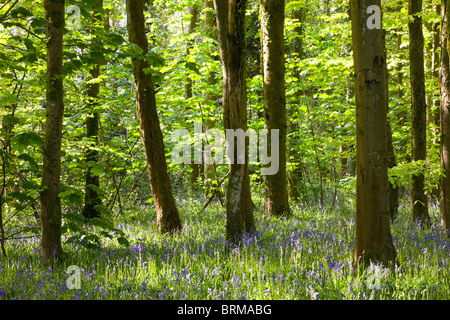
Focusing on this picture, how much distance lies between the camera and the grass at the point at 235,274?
3662mm

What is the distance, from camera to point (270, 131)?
8367mm

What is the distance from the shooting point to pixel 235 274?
14.0 ft

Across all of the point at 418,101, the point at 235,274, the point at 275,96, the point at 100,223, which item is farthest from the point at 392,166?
the point at 100,223

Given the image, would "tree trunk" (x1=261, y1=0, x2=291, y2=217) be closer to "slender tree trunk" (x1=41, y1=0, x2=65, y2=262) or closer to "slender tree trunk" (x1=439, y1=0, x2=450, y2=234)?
"slender tree trunk" (x1=439, y1=0, x2=450, y2=234)

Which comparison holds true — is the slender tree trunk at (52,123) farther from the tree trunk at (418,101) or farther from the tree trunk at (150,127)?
the tree trunk at (418,101)

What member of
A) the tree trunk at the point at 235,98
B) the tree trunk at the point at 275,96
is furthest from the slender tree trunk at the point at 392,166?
the tree trunk at the point at 235,98

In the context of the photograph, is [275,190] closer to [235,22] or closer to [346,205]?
[346,205]

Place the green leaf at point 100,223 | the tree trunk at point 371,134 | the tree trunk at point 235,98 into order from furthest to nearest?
the tree trunk at point 235,98 < the green leaf at point 100,223 < the tree trunk at point 371,134

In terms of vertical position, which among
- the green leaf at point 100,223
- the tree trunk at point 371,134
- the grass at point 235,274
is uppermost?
the tree trunk at point 371,134

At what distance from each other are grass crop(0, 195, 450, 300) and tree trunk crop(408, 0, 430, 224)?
1557 mm

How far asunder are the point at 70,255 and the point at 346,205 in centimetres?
785

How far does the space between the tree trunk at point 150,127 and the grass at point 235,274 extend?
1.10 metres

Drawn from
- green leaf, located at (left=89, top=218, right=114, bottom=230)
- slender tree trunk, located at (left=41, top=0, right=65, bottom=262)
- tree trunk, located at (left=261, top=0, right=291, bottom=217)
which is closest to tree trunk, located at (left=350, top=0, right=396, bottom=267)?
green leaf, located at (left=89, top=218, right=114, bottom=230)

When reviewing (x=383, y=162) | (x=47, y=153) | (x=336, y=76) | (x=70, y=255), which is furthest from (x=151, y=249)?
(x=336, y=76)
